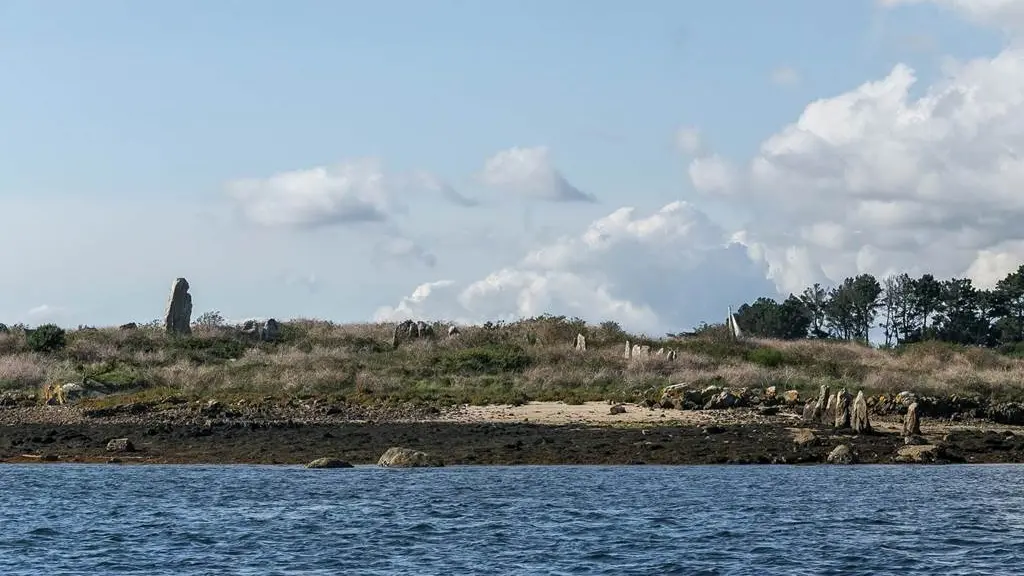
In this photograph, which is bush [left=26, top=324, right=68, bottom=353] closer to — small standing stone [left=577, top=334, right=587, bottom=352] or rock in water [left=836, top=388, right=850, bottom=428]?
small standing stone [left=577, top=334, right=587, bottom=352]

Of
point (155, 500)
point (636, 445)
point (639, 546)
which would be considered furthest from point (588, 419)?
point (639, 546)

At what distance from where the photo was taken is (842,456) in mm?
44625

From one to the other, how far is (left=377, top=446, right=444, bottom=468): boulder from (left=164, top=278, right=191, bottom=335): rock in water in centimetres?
3726

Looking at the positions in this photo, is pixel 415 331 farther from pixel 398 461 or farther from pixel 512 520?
pixel 512 520

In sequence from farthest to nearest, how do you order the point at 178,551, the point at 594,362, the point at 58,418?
1. the point at 594,362
2. the point at 58,418
3. the point at 178,551

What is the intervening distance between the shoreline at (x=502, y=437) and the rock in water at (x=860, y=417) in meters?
0.42

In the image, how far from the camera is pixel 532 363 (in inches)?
2608

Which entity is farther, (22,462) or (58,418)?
(58,418)

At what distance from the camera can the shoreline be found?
45406 mm

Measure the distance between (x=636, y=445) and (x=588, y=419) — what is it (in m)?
5.78

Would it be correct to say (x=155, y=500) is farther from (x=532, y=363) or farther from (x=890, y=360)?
(x=890, y=360)

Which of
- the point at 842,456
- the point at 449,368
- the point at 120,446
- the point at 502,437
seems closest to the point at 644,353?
the point at 449,368

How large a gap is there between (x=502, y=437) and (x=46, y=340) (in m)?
32.5

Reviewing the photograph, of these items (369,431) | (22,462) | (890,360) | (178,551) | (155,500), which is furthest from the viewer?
(890,360)
